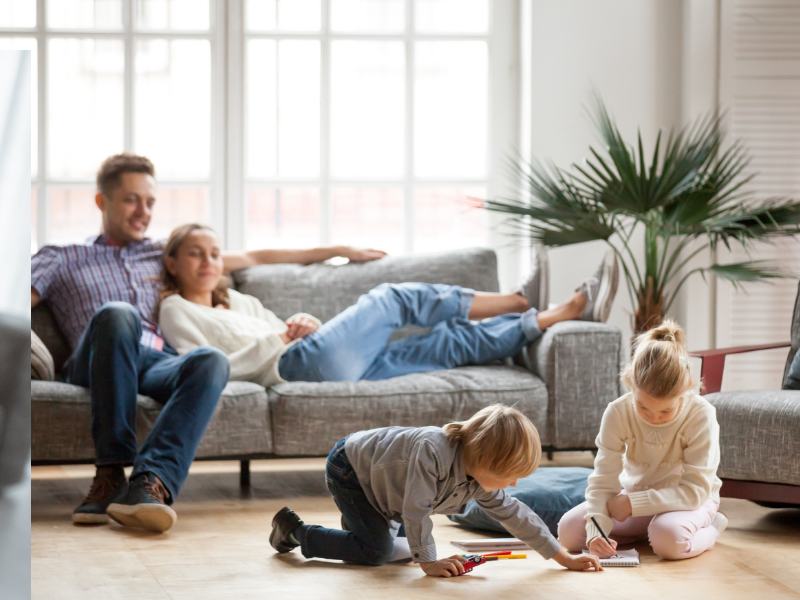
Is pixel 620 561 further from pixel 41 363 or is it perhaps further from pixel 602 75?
pixel 602 75

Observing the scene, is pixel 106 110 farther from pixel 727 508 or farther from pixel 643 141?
pixel 727 508

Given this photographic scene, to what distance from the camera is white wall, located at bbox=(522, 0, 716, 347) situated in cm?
376

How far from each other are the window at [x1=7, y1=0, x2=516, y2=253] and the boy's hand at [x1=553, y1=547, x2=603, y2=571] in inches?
84.1

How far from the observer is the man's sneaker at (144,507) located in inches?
87.4

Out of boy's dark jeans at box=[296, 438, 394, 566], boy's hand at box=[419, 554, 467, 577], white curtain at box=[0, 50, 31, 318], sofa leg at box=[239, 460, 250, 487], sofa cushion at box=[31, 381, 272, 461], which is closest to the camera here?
white curtain at box=[0, 50, 31, 318]

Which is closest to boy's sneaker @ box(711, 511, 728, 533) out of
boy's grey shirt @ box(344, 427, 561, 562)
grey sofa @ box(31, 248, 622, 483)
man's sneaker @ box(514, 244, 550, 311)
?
boy's grey shirt @ box(344, 427, 561, 562)

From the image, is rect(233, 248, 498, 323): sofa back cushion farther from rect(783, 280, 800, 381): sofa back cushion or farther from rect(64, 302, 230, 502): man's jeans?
rect(783, 280, 800, 381): sofa back cushion

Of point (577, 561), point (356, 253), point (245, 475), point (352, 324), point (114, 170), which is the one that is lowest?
point (245, 475)

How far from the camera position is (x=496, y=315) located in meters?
3.20

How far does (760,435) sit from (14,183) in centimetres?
185

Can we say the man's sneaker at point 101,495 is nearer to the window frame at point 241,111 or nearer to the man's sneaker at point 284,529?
the man's sneaker at point 284,529

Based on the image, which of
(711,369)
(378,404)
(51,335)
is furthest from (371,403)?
(51,335)

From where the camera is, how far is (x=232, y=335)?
2877 mm

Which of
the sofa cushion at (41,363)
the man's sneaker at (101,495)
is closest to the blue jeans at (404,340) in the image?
the man's sneaker at (101,495)
